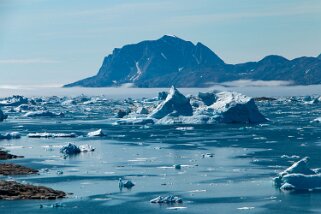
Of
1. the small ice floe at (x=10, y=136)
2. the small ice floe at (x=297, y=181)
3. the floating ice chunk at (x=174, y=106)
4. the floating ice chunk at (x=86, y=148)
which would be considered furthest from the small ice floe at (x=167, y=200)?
the floating ice chunk at (x=174, y=106)

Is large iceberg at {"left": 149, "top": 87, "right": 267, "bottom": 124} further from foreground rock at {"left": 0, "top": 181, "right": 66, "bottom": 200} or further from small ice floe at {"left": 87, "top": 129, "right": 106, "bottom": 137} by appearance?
foreground rock at {"left": 0, "top": 181, "right": 66, "bottom": 200}

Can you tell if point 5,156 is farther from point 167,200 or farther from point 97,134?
point 167,200

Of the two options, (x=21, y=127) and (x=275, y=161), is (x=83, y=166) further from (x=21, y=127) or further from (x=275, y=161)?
(x=21, y=127)

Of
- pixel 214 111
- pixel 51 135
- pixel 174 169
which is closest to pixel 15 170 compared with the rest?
pixel 174 169

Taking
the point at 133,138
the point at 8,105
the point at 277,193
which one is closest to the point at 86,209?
the point at 277,193

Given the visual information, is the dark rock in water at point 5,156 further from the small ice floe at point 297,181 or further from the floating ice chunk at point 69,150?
the small ice floe at point 297,181

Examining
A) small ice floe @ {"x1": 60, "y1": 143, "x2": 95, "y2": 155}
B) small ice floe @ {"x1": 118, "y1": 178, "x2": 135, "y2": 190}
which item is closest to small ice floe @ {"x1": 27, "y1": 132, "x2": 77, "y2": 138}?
small ice floe @ {"x1": 60, "y1": 143, "x2": 95, "y2": 155}

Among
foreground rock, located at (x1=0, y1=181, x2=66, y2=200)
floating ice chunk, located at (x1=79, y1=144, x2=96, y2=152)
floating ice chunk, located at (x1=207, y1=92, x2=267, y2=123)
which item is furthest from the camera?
floating ice chunk, located at (x1=207, y1=92, x2=267, y2=123)

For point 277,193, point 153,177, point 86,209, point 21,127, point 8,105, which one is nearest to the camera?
point 86,209
